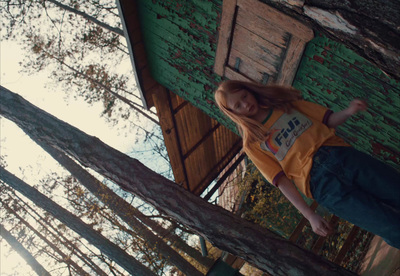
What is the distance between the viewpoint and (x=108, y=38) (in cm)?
891

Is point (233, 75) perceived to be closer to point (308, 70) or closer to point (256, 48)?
point (256, 48)

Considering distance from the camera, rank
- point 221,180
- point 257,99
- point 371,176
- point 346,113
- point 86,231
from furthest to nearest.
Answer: point 221,180, point 86,231, point 257,99, point 346,113, point 371,176

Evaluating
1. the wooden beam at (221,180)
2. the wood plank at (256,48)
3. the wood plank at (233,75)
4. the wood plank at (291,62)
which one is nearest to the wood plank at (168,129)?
the wooden beam at (221,180)

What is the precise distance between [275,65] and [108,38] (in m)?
6.62

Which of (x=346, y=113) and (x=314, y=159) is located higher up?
(x=346, y=113)

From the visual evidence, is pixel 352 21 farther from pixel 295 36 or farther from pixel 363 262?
pixel 363 262

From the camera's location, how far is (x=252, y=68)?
3902mm

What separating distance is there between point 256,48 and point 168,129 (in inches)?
108

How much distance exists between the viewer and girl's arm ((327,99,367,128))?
2.33 m

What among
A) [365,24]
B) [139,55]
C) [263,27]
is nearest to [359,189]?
[365,24]

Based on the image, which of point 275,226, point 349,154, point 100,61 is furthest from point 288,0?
point 100,61

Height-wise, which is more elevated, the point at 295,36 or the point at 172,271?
the point at 295,36

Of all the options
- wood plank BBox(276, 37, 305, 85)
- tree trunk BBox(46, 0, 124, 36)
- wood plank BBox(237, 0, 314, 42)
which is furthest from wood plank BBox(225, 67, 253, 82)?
tree trunk BBox(46, 0, 124, 36)

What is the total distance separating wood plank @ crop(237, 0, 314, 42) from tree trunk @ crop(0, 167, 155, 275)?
3948mm
